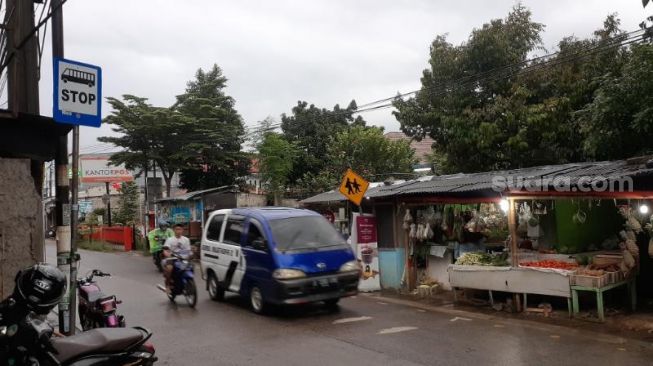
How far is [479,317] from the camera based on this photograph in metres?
9.38

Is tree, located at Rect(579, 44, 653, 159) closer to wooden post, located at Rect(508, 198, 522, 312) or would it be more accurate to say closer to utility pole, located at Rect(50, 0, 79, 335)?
wooden post, located at Rect(508, 198, 522, 312)

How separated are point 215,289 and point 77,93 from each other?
6.79m

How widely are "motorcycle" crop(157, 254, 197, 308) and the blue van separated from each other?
0.59 metres

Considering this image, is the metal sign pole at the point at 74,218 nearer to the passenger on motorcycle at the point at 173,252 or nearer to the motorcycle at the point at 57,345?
the motorcycle at the point at 57,345

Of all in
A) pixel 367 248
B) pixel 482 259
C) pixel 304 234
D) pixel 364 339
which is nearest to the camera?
pixel 364 339

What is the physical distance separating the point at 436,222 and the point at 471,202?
4.22 feet

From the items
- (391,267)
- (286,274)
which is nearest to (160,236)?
(391,267)

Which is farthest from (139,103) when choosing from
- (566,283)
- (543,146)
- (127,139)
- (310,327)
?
(566,283)

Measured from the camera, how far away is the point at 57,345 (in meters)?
4.06

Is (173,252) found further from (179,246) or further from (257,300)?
(257,300)

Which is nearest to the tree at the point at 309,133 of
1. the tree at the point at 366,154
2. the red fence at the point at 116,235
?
the tree at the point at 366,154

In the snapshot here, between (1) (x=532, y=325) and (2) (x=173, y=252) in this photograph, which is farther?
(2) (x=173, y=252)

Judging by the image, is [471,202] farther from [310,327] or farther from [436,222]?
[310,327]

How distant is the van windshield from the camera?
31.8 feet
